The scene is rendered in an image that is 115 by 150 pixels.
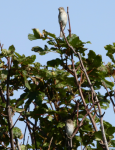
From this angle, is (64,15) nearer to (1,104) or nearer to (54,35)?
(54,35)

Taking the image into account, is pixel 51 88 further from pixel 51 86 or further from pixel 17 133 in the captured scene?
pixel 17 133

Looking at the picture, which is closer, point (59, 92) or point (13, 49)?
point (13, 49)

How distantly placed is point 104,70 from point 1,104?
1392mm

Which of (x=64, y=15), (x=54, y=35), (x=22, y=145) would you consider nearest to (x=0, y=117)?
(x=22, y=145)

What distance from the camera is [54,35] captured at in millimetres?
3418

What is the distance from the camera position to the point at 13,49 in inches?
125

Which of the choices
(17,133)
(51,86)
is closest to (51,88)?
(51,86)

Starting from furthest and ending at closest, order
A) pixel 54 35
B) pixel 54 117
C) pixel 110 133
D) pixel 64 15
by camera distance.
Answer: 1. pixel 64 15
2. pixel 54 117
3. pixel 54 35
4. pixel 110 133

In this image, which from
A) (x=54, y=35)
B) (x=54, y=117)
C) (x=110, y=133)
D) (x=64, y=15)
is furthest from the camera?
(x=64, y=15)

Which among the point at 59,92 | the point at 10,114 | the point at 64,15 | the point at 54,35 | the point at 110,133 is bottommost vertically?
the point at 110,133

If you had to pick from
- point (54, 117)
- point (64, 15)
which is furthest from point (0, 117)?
point (64, 15)

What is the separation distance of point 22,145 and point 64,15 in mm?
2864

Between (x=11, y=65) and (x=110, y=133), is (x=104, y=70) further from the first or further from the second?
(x=11, y=65)

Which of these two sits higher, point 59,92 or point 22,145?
point 59,92
